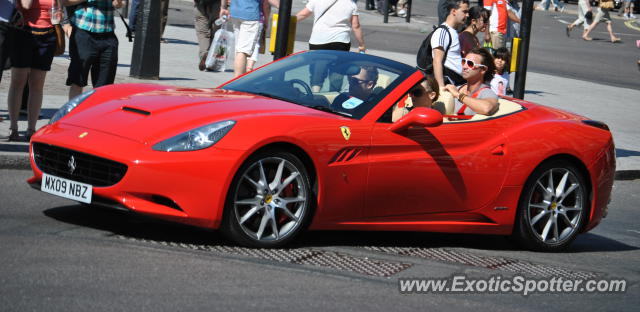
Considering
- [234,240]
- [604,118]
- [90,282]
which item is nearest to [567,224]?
[234,240]

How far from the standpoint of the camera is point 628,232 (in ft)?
32.6

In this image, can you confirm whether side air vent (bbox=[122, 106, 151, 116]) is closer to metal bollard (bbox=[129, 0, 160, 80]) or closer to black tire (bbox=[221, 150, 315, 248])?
black tire (bbox=[221, 150, 315, 248])

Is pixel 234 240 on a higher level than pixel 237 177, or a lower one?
lower

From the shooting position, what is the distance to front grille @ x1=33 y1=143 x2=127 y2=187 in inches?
261

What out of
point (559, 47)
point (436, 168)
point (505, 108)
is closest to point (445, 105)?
point (505, 108)

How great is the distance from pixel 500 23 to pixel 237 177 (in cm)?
1225

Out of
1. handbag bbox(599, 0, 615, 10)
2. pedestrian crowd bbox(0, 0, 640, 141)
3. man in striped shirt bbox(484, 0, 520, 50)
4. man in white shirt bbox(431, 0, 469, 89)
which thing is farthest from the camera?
handbag bbox(599, 0, 615, 10)

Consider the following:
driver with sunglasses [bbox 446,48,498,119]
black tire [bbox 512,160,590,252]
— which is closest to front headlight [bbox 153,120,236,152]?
driver with sunglasses [bbox 446,48,498,119]

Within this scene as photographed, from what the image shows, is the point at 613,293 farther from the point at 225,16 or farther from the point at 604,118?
the point at 604,118

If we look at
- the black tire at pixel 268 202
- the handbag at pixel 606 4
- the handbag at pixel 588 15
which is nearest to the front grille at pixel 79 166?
the black tire at pixel 268 202

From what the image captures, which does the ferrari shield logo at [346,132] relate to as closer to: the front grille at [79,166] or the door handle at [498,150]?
the door handle at [498,150]

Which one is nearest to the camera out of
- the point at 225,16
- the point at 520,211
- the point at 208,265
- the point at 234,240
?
the point at 208,265

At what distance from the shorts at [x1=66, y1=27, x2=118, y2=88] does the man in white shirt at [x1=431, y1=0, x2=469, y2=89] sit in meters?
3.11

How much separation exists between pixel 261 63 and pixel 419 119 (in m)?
12.6
